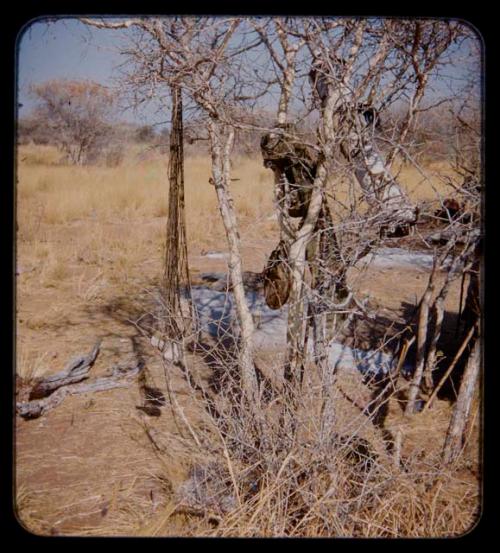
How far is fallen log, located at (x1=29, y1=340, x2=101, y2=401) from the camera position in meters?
4.83

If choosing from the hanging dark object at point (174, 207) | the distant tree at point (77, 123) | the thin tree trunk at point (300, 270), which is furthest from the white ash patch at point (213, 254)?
the distant tree at point (77, 123)

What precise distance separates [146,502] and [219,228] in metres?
8.83

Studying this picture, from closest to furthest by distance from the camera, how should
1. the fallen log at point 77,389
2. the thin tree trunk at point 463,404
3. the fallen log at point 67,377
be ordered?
1. the thin tree trunk at point 463,404
2. the fallen log at point 77,389
3. the fallen log at point 67,377

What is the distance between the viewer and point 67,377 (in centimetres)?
512

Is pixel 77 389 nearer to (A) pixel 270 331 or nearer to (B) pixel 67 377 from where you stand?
(B) pixel 67 377

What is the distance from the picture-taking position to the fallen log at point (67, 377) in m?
4.83

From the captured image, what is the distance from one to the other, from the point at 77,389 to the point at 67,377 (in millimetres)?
202

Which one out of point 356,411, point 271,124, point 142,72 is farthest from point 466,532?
point 142,72

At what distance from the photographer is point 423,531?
2938 millimetres

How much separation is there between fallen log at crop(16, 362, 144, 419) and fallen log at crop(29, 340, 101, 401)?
0.05m

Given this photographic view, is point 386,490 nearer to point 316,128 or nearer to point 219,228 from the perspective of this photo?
point 316,128

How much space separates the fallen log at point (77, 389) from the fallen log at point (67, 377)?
53 millimetres

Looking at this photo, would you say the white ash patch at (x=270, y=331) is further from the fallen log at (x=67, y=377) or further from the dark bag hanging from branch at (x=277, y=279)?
the fallen log at (x=67, y=377)

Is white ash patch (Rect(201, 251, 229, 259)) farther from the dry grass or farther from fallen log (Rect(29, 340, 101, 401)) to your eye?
fallen log (Rect(29, 340, 101, 401))
